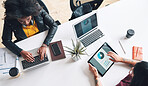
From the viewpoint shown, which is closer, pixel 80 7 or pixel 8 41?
pixel 8 41

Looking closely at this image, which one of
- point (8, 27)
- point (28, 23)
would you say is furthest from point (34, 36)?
point (8, 27)

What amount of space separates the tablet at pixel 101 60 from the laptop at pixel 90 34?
67 mm

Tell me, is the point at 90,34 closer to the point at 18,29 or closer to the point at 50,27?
the point at 50,27

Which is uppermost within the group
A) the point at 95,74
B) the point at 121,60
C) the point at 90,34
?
the point at 90,34

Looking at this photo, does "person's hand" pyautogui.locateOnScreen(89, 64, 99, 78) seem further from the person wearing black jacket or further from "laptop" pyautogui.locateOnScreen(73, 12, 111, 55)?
the person wearing black jacket

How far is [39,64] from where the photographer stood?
1277 mm

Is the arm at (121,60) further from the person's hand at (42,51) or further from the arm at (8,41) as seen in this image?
the arm at (8,41)

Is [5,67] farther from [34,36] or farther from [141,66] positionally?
[141,66]

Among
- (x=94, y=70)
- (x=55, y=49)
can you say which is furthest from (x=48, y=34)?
(x=94, y=70)

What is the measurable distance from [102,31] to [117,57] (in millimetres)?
379

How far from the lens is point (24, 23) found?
1339 millimetres

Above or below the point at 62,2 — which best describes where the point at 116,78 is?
below

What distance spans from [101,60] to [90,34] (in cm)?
34

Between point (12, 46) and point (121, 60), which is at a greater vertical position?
point (12, 46)
